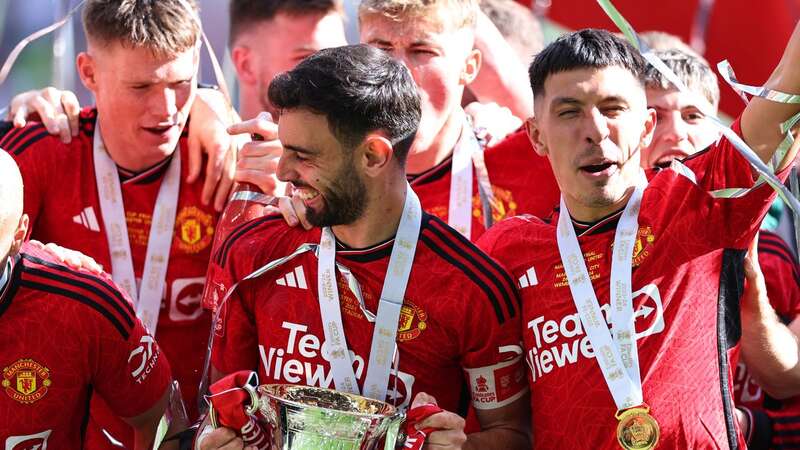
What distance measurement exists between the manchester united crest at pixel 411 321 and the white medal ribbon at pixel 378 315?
44mm

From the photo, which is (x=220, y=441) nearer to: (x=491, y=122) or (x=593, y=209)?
(x=593, y=209)

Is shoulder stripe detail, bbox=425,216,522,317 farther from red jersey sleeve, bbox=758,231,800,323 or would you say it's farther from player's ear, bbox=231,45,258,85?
player's ear, bbox=231,45,258,85

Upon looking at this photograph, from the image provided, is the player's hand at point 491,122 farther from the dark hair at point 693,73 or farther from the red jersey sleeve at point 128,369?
the red jersey sleeve at point 128,369

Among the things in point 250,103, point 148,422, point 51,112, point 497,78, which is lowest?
point 148,422

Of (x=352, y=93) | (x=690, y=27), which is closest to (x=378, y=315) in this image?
(x=352, y=93)

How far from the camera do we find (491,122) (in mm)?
4730

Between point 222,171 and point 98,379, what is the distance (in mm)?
994

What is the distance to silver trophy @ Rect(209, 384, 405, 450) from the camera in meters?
2.98

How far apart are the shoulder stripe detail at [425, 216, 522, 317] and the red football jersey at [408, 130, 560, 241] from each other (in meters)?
0.85

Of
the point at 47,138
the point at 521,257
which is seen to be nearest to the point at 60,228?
the point at 47,138

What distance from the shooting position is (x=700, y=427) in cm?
320

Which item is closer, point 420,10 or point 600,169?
point 600,169

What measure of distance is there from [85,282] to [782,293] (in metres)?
2.34

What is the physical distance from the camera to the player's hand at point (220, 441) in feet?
10.2
